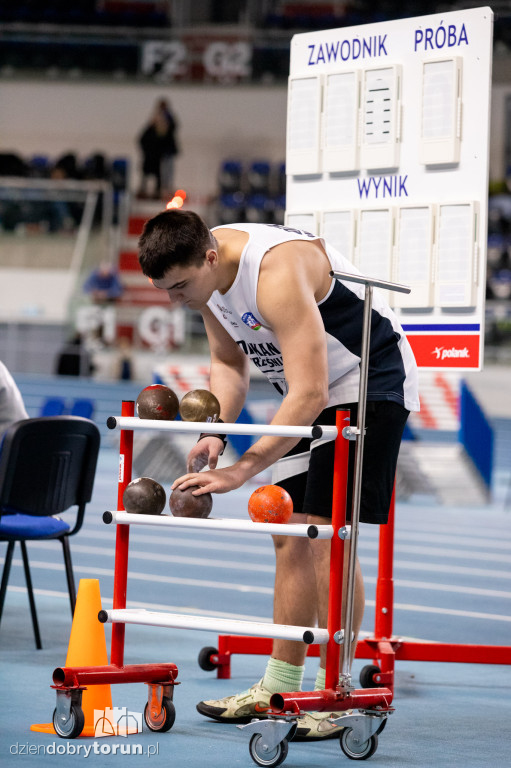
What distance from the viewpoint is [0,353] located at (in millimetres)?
17531

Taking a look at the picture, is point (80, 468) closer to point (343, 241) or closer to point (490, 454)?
point (343, 241)

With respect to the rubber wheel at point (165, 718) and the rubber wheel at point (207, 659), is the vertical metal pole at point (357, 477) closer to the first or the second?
the rubber wheel at point (165, 718)

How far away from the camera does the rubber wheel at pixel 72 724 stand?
11.3ft

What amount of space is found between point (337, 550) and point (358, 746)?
22.9 inches

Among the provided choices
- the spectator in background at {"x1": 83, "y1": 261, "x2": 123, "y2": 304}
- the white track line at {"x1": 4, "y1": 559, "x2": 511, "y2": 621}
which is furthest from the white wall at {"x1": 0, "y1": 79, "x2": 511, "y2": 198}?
the white track line at {"x1": 4, "y1": 559, "x2": 511, "y2": 621}

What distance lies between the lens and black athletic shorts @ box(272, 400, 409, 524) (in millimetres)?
3572

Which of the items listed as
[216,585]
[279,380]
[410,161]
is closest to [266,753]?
[279,380]

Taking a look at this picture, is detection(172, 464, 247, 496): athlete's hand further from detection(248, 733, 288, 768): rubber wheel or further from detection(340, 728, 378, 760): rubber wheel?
detection(340, 728, 378, 760): rubber wheel

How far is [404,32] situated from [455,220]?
77 centimetres

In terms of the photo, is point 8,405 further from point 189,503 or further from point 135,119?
point 135,119

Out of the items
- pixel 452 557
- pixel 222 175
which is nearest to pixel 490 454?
pixel 452 557

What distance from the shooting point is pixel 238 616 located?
5.68 metres

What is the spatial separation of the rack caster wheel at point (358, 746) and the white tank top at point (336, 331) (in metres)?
1.00

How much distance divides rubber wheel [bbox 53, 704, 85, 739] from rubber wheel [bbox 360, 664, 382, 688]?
3.88ft
